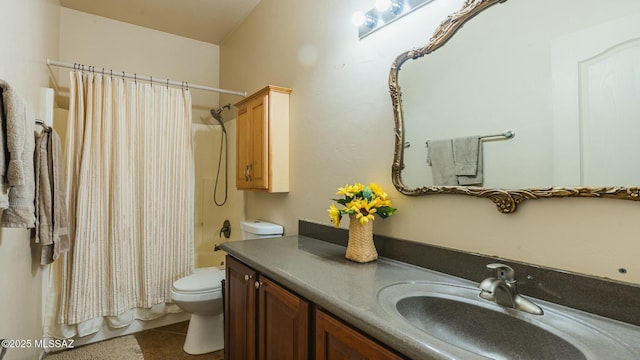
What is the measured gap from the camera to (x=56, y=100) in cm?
273

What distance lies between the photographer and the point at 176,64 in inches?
131

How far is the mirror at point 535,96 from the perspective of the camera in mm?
839

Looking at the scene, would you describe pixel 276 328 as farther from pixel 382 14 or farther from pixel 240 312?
pixel 382 14

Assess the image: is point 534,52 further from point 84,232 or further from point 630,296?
point 84,232

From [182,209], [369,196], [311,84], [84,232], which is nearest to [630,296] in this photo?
[369,196]

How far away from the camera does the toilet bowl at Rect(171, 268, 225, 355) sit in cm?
216

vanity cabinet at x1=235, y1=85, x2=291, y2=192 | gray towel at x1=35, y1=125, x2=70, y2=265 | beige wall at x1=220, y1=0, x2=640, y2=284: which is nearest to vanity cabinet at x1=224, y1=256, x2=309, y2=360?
beige wall at x1=220, y1=0, x2=640, y2=284

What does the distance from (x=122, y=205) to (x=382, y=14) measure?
2275mm

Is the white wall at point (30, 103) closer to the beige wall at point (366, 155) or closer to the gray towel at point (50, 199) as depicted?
the gray towel at point (50, 199)

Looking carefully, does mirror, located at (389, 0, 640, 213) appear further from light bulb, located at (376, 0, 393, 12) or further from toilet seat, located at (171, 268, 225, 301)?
toilet seat, located at (171, 268, 225, 301)

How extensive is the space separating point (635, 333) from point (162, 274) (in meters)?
2.80

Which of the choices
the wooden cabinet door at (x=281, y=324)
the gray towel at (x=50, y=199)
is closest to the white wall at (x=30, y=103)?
the gray towel at (x=50, y=199)

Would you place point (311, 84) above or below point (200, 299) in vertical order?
above

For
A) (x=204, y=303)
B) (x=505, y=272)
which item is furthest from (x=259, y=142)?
(x=505, y=272)
